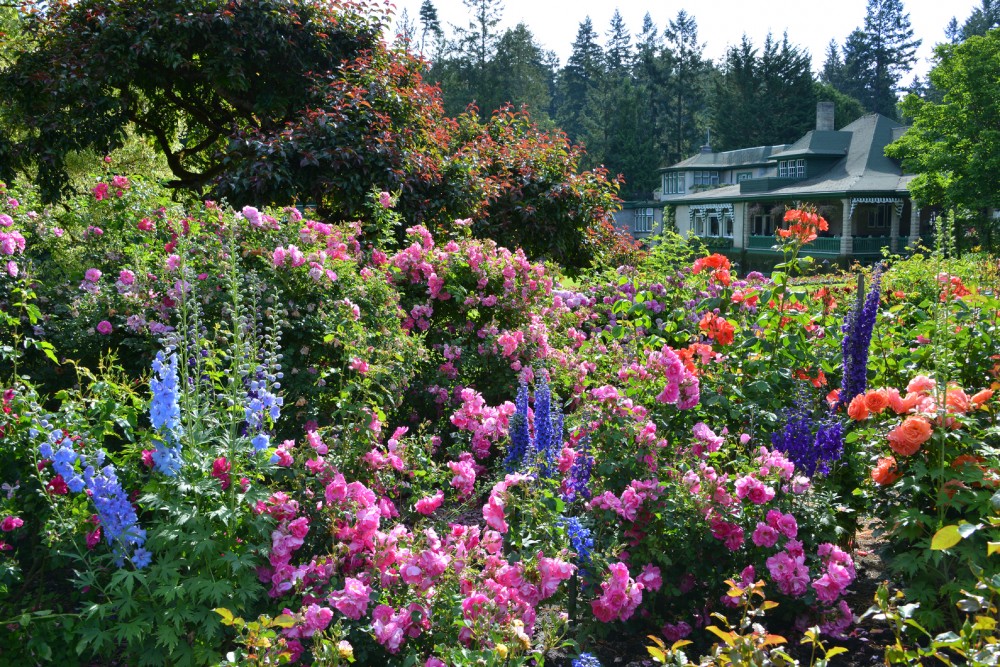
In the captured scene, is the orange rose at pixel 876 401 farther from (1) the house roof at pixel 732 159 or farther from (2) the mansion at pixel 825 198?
(1) the house roof at pixel 732 159

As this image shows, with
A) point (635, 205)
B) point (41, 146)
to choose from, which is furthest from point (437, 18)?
point (41, 146)

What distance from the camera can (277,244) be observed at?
428 cm

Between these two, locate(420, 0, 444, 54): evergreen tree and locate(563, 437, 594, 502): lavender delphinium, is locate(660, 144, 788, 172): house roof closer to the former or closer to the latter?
locate(420, 0, 444, 54): evergreen tree

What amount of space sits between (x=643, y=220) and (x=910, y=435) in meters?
50.0

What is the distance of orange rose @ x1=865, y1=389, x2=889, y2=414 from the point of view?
3.17 m

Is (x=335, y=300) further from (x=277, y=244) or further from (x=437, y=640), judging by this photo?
(x=437, y=640)

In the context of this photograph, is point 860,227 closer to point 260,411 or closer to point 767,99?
point 767,99

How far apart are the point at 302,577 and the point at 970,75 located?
2625cm

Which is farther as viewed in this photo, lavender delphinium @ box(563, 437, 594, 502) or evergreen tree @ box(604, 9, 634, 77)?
evergreen tree @ box(604, 9, 634, 77)

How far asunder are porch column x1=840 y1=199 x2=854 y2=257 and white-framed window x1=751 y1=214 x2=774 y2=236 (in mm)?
4088

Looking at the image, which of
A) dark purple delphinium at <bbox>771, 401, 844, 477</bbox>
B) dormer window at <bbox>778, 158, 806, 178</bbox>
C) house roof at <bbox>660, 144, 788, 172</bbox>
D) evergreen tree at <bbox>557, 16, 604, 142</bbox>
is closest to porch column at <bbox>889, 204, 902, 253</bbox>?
dormer window at <bbox>778, 158, 806, 178</bbox>

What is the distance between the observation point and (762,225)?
122 feet

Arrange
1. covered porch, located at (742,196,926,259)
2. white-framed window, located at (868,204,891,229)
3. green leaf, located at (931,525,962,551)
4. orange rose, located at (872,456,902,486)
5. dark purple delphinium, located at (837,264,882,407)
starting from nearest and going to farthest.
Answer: green leaf, located at (931,525,962,551)
orange rose, located at (872,456,902,486)
dark purple delphinium, located at (837,264,882,407)
covered porch, located at (742,196,926,259)
white-framed window, located at (868,204,891,229)

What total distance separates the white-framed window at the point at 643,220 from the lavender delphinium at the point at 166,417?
158 feet
